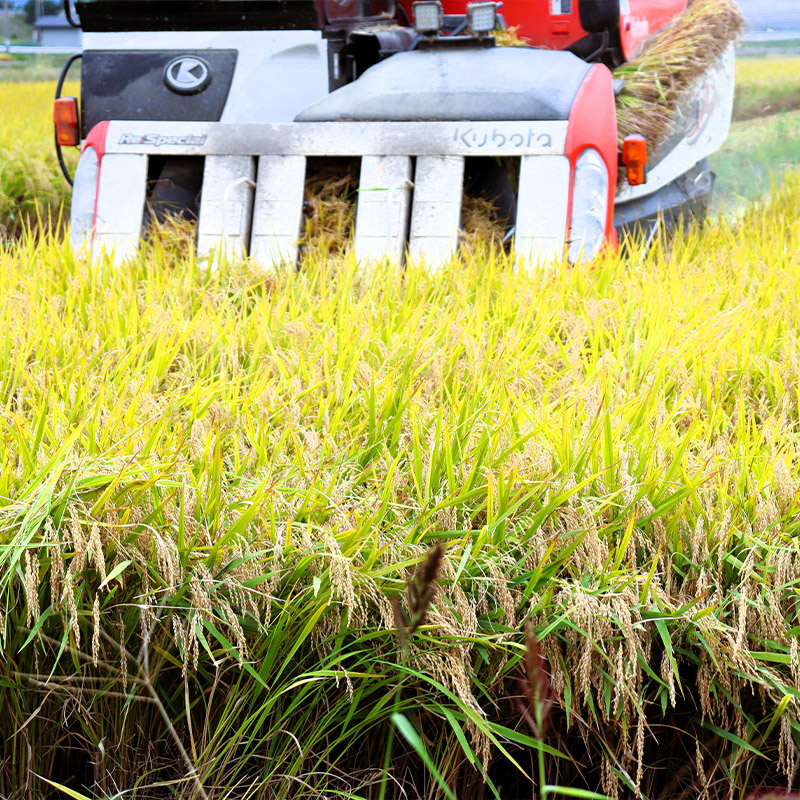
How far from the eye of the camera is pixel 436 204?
298cm

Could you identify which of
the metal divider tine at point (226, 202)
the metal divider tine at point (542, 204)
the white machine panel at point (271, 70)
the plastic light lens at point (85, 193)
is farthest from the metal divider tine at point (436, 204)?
the plastic light lens at point (85, 193)

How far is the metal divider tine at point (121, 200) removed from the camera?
313 cm

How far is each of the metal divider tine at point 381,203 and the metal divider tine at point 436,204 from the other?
0.04 metres

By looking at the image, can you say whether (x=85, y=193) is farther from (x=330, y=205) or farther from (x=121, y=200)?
(x=330, y=205)

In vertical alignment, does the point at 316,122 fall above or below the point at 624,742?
above

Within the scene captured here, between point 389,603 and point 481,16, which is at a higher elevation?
point 481,16

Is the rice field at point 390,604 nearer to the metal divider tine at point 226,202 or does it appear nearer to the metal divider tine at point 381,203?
the metal divider tine at point 381,203

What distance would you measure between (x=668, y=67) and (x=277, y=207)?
8.43 ft

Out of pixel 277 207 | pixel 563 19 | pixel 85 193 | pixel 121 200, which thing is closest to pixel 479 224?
pixel 277 207

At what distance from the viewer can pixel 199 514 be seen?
1.33 metres

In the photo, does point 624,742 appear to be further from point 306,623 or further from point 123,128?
point 123,128

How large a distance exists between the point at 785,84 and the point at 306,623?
31.1ft

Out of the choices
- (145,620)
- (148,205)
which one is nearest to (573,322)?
(145,620)

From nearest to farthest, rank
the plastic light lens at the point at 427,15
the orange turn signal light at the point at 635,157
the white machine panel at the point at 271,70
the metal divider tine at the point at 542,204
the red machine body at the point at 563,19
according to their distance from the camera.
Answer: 1. the metal divider tine at the point at 542,204
2. the orange turn signal light at the point at 635,157
3. the plastic light lens at the point at 427,15
4. the white machine panel at the point at 271,70
5. the red machine body at the point at 563,19
